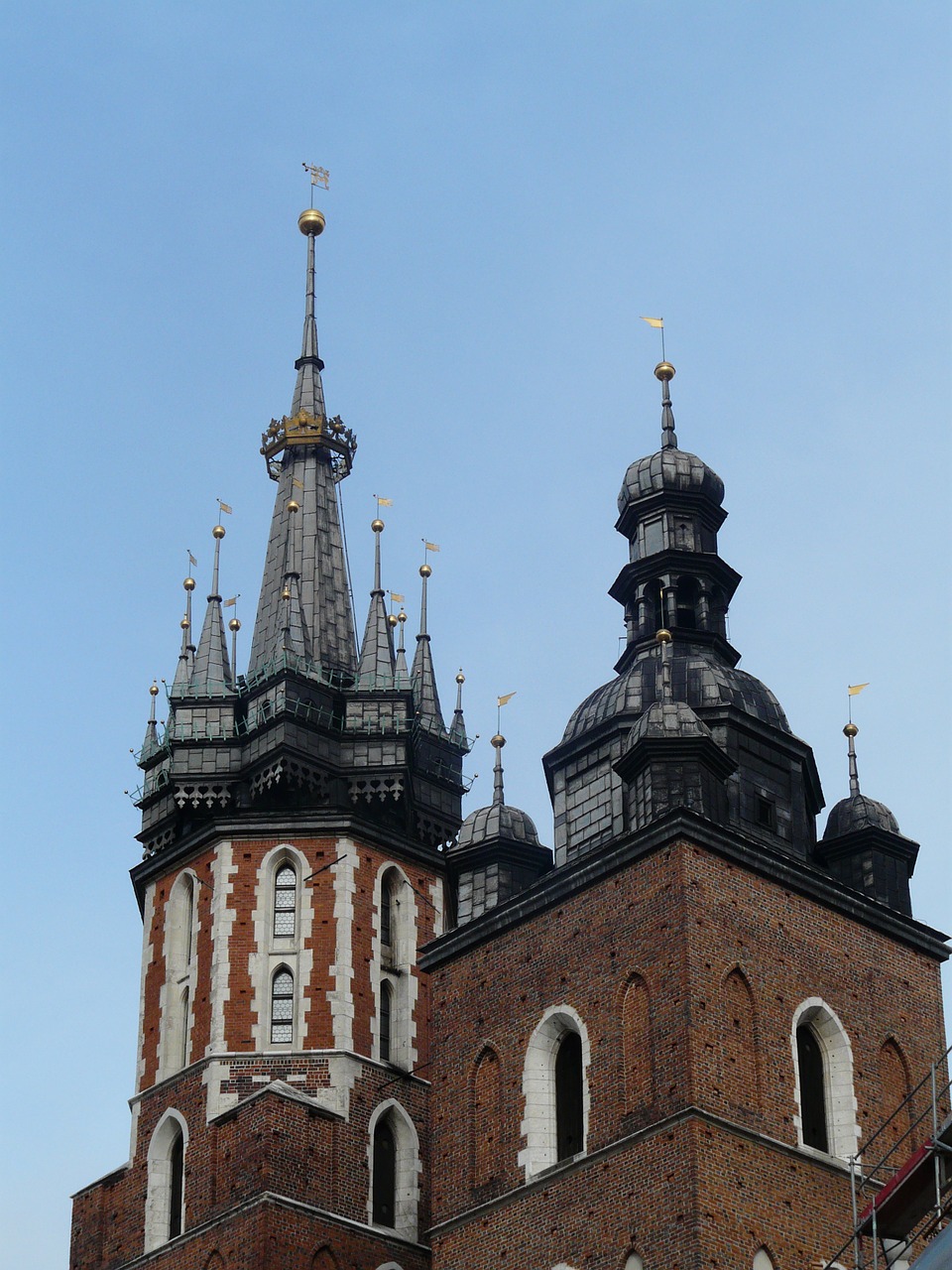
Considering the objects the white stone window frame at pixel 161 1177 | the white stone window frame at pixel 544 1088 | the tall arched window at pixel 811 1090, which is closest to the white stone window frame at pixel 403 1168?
the white stone window frame at pixel 161 1177

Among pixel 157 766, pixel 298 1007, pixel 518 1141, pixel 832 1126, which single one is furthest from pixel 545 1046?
pixel 157 766

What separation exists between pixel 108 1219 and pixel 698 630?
1451 cm

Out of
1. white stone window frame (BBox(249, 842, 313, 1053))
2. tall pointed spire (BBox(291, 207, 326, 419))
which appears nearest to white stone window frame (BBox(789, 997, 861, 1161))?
white stone window frame (BBox(249, 842, 313, 1053))

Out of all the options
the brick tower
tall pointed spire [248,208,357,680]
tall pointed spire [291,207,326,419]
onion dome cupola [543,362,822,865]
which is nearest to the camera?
the brick tower

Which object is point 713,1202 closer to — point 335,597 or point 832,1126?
point 832,1126

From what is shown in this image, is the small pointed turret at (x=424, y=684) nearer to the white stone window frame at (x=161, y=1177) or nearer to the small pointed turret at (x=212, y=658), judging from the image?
the small pointed turret at (x=212, y=658)

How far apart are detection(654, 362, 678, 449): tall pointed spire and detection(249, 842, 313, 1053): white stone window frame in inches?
403

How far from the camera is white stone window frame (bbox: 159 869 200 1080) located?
54688 millimetres

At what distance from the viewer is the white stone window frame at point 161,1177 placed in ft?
173

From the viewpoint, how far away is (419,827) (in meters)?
57.4

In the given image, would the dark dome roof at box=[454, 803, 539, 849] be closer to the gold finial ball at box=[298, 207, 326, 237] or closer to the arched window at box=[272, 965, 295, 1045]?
the arched window at box=[272, 965, 295, 1045]

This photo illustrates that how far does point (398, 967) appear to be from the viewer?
182 ft

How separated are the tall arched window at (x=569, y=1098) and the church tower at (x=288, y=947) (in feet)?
20.1

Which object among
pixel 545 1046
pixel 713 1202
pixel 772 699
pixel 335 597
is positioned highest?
pixel 335 597
